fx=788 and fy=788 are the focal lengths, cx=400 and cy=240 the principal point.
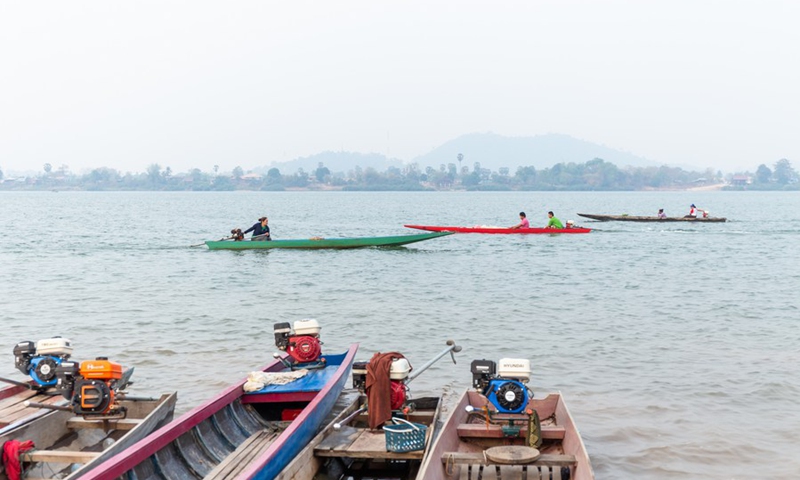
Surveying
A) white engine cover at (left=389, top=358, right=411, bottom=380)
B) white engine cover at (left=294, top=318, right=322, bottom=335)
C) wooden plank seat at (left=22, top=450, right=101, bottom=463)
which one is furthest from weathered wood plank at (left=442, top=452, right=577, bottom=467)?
white engine cover at (left=294, top=318, right=322, bottom=335)

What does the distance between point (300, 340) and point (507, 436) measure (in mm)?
4045

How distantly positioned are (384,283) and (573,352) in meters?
12.9

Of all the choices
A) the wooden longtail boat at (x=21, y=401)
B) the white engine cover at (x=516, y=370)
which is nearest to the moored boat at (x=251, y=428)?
the wooden longtail boat at (x=21, y=401)

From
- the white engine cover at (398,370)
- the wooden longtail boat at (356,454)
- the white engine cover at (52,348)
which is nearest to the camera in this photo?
the wooden longtail boat at (356,454)

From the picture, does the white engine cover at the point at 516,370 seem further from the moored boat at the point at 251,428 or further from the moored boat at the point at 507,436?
the moored boat at the point at 251,428

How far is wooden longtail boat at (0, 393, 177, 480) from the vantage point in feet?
28.2

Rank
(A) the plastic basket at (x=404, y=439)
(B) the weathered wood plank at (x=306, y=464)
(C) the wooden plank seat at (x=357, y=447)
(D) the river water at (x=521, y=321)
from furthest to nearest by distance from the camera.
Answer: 1. (D) the river water at (x=521, y=321)
2. (A) the plastic basket at (x=404, y=439)
3. (C) the wooden plank seat at (x=357, y=447)
4. (B) the weathered wood plank at (x=306, y=464)

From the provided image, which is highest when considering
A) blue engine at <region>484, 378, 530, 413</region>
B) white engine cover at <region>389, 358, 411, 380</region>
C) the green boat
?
white engine cover at <region>389, 358, 411, 380</region>

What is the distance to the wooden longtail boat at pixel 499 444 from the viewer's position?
8414mm

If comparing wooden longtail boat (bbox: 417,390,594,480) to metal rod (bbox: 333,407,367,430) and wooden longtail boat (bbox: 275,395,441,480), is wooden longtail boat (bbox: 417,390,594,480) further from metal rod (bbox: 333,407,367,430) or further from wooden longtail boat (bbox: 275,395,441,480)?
metal rod (bbox: 333,407,367,430)

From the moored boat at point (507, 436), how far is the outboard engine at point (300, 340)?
2912mm

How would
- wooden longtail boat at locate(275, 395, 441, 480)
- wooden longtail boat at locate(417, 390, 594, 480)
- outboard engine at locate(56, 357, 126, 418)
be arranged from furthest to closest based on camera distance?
outboard engine at locate(56, 357, 126, 418), wooden longtail boat at locate(275, 395, 441, 480), wooden longtail boat at locate(417, 390, 594, 480)

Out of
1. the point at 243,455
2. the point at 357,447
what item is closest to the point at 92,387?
the point at 243,455

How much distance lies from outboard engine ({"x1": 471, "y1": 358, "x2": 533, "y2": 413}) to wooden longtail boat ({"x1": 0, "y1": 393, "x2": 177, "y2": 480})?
4133mm
